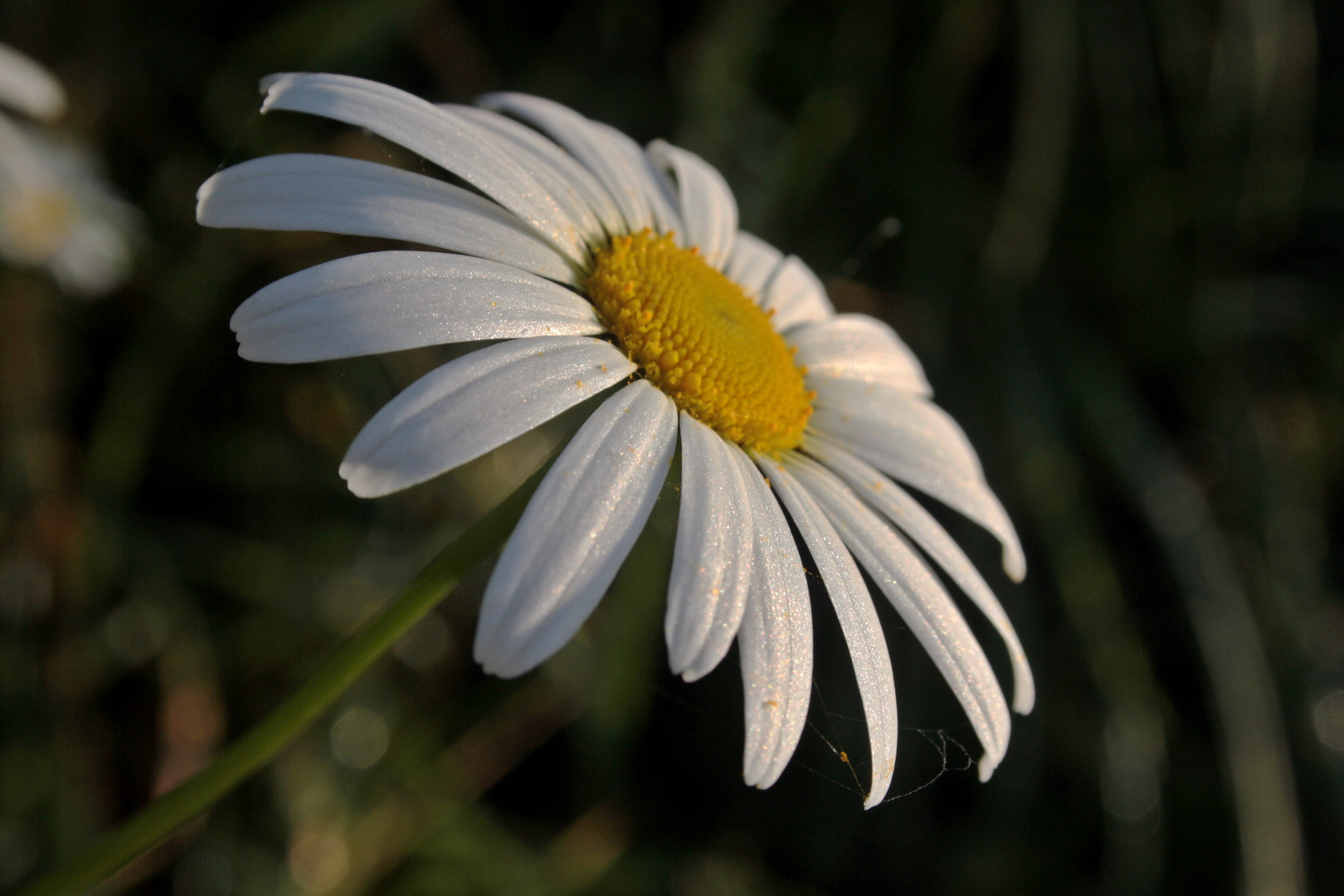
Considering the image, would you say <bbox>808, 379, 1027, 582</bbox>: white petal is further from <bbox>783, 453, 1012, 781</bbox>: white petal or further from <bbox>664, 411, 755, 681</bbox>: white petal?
<bbox>664, 411, 755, 681</bbox>: white petal

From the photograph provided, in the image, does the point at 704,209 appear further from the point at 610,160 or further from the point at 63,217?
the point at 63,217

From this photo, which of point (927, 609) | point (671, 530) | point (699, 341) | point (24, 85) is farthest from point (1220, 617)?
point (24, 85)

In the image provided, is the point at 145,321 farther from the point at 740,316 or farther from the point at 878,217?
the point at 878,217

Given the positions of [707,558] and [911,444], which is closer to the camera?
[707,558]

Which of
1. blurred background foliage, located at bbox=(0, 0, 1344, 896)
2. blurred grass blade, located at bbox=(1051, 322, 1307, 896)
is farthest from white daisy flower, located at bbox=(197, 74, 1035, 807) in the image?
blurred grass blade, located at bbox=(1051, 322, 1307, 896)

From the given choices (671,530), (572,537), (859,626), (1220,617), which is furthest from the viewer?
(1220,617)
